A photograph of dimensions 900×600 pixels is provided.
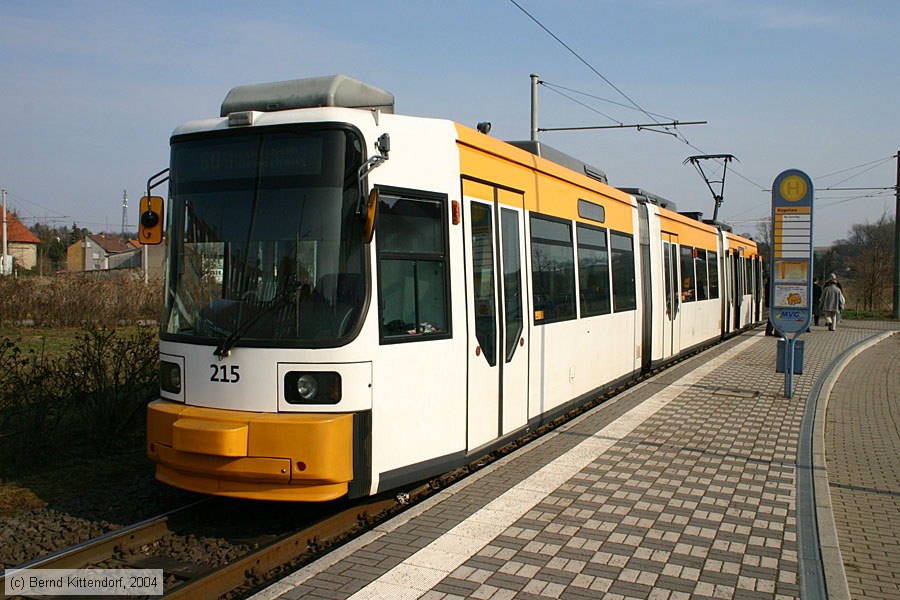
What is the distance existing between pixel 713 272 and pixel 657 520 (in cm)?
1558

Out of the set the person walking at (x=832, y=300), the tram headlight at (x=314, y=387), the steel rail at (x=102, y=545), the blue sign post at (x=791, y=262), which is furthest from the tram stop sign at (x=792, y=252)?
the person walking at (x=832, y=300)

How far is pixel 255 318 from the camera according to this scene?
5.78m

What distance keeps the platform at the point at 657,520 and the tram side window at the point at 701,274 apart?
25.1 ft

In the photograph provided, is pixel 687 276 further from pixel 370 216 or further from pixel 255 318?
pixel 255 318

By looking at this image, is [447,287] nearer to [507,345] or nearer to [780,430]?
[507,345]

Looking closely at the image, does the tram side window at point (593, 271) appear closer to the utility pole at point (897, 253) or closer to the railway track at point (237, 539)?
the railway track at point (237, 539)

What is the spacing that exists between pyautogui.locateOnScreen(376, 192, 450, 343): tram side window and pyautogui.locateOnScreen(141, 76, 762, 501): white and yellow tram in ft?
0.05

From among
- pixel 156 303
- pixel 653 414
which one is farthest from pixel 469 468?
pixel 156 303

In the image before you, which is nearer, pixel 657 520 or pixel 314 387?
pixel 314 387

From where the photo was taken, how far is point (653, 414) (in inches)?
417

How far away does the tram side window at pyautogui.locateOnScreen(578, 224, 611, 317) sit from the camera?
1023 cm

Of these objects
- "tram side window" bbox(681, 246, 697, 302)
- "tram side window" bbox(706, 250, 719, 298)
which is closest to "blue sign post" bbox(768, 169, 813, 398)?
"tram side window" bbox(681, 246, 697, 302)

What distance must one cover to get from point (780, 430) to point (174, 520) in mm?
7137

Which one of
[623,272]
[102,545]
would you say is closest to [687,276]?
[623,272]
